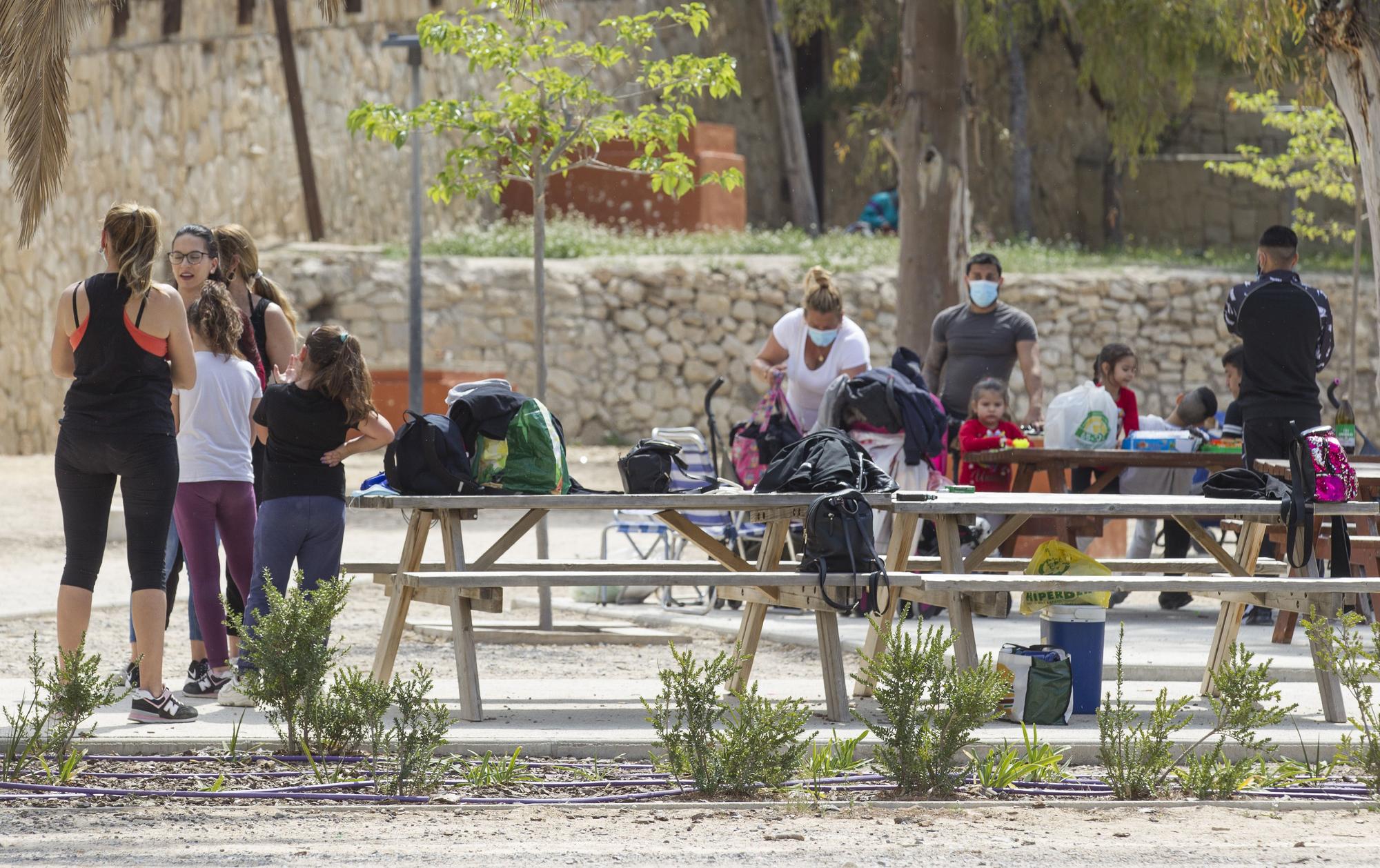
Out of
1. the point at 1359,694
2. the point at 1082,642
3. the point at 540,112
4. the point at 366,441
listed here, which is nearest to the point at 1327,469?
the point at 1082,642

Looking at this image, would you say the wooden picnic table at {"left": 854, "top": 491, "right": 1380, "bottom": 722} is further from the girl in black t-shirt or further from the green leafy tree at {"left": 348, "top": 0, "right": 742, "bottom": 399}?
the green leafy tree at {"left": 348, "top": 0, "right": 742, "bottom": 399}

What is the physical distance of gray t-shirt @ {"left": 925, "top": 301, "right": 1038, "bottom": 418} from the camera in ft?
31.8

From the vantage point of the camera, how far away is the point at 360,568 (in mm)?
5996

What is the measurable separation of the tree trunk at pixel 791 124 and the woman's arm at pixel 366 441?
1949 cm

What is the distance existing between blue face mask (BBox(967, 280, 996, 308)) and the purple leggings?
4856 millimetres

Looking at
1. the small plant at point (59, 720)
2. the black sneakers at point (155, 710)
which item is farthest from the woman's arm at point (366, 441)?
the small plant at point (59, 720)

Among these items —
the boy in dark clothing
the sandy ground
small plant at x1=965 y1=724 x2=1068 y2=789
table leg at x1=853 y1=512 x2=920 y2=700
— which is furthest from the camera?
the boy in dark clothing

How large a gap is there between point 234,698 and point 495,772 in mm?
1455

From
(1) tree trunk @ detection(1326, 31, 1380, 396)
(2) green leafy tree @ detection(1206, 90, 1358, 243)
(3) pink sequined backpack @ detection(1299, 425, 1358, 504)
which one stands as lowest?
(3) pink sequined backpack @ detection(1299, 425, 1358, 504)

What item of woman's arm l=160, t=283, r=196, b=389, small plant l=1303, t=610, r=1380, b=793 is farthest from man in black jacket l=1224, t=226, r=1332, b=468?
woman's arm l=160, t=283, r=196, b=389

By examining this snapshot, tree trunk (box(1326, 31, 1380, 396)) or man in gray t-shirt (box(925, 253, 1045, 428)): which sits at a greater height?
tree trunk (box(1326, 31, 1380, 396))

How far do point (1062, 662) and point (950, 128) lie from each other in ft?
25.6

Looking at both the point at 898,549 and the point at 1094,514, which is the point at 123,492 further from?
the point at 1094,514

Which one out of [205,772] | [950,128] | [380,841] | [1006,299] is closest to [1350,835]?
[380,841]
